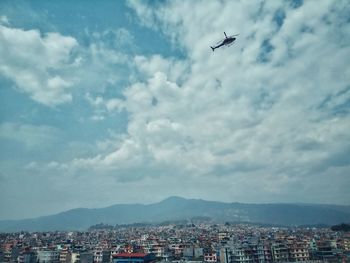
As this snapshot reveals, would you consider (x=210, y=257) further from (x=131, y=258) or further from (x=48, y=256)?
(x=48, y=256)

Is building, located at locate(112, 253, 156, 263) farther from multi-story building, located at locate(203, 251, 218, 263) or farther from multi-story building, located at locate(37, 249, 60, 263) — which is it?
multi-story building, located at locate(37, 249, 60, 263)

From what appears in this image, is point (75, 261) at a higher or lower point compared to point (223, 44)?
lower

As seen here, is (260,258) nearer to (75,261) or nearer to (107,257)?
(107,257)

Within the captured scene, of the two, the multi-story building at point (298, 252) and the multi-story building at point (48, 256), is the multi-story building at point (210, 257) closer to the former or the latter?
the multi-story building at point (298, 252)

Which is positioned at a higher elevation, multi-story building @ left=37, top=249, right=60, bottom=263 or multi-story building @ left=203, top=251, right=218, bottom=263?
multi-story building @ left=37, top=249, right=60, bottom=263

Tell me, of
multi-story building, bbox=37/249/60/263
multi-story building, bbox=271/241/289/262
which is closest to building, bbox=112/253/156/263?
multi-story building, bbox=37/249/60/263

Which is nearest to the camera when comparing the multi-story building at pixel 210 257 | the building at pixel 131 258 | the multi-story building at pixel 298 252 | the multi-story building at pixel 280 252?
the building at pixel 131 258

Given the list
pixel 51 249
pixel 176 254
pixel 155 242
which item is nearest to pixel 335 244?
pixel 176 254

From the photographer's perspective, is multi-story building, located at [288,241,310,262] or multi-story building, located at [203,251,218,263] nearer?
multi-story building, located at [288,241,310,262]

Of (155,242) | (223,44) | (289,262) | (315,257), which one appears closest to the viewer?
(223,44)

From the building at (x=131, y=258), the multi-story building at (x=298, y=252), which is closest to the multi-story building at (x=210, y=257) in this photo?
the building at (x=131, y=258)

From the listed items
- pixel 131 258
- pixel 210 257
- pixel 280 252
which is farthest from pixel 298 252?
pixel 131 258
